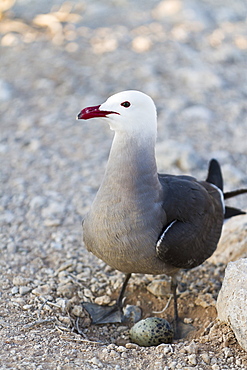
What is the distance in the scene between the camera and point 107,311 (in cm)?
456

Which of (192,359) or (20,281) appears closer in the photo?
(192,359)

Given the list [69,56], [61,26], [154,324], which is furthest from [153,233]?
[61,26]

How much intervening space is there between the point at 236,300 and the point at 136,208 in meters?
0.95

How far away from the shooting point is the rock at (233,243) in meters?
5.05

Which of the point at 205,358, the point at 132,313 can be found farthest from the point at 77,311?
the point at 205,358

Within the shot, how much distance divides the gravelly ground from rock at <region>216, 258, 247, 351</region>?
0.51 feet

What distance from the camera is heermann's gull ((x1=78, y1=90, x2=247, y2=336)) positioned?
4.03m

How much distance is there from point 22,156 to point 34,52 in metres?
2.74

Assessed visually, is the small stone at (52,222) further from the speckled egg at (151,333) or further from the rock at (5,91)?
the rock at (5,91)

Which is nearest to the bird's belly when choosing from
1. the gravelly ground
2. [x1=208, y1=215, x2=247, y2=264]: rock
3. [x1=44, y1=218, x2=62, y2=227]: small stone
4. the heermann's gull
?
the heermann's gull

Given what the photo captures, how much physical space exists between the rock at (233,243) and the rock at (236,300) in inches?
40.2

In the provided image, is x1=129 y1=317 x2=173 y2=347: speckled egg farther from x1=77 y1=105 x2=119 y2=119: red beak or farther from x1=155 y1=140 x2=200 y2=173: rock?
x1=155 y1=140 x2=200 y2=173: rock

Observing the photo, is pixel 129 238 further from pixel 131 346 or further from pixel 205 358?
pixel 205 358

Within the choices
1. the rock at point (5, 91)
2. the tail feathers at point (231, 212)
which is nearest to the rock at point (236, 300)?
the tail feathers at point (231, 212)
